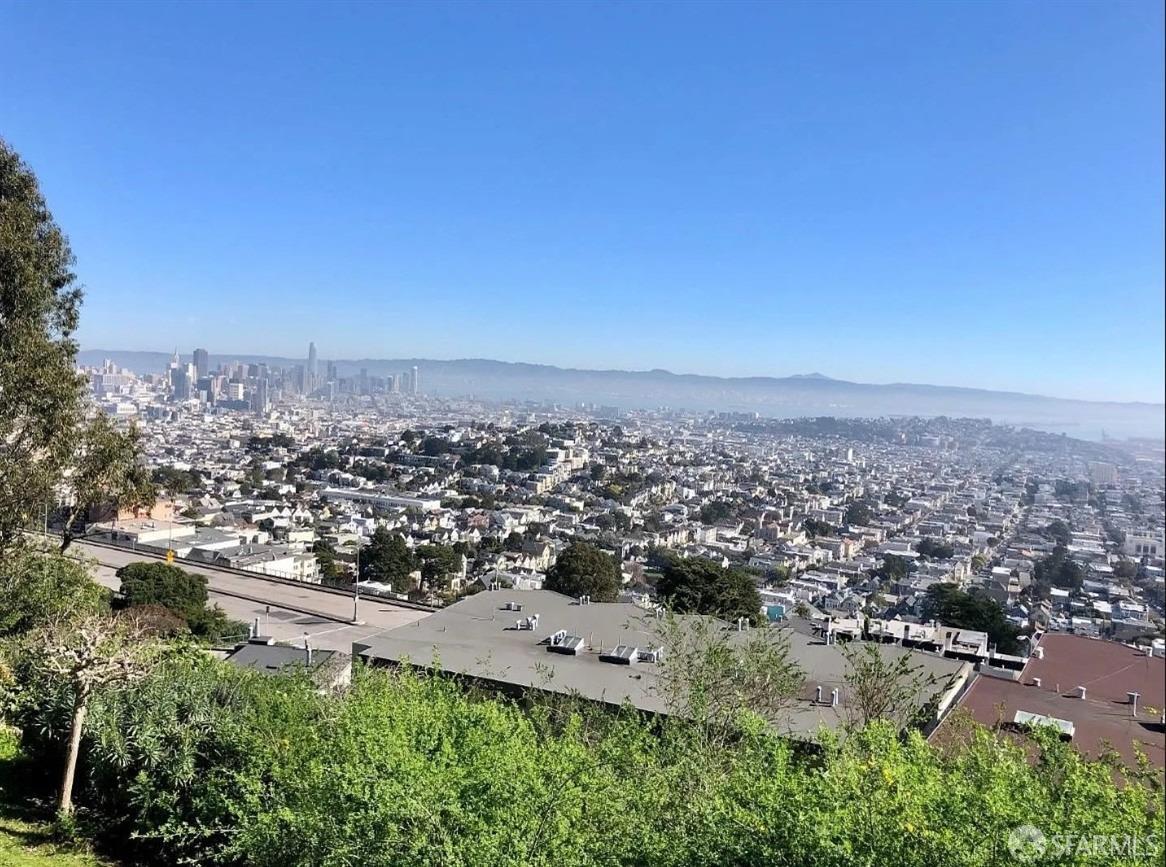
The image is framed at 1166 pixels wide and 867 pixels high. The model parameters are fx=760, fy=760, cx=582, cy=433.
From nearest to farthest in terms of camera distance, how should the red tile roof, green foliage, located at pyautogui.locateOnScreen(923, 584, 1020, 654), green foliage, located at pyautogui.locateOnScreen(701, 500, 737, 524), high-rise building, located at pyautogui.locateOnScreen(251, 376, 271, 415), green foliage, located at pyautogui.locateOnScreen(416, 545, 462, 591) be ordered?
1. the red tile roof
2. green foliage, located at pyautogui.locateOnScreen(923, 584, 1020, 654)
3. green foliage, located at pyautogui.locateOnScreen(416, 545, 462, 591)
4. green foliage, located at pyautogui.locateOnScreen(701, 500, 737, 524)
5. high-rise building, located at pyautogui.locateOnScreen(251, 376, 271, 415)

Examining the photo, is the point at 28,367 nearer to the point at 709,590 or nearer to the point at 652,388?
the point at 709,590

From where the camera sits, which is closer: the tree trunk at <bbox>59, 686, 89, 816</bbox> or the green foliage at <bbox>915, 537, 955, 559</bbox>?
the tree trunk at <bbox>59, 686, 89, 816</bbox>

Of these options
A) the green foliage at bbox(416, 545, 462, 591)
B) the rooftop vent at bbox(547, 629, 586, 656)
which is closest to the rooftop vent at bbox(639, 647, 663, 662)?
the rooftop vent at bbox(547, 629, 586, 656)

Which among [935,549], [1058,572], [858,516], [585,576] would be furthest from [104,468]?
[858,516]

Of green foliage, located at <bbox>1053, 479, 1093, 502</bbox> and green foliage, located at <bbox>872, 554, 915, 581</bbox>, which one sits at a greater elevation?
green foliage, located at <bbox>1053, 479, 1093, 502</bbox>

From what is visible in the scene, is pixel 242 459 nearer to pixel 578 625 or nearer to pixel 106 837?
pixel 578 625

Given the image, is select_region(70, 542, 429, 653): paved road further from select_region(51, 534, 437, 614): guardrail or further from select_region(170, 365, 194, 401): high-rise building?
select_region(170, 365, 194, 401): high-rise building
